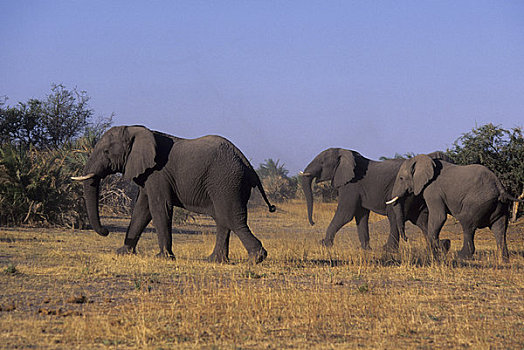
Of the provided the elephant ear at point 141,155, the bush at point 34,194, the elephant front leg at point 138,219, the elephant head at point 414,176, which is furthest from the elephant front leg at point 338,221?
the bush at point 34,194

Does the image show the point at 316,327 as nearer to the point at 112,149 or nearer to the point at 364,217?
the point at 112,149

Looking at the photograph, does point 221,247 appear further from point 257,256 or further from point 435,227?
point 435,227

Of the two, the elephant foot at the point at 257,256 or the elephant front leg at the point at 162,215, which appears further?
the elephant front leg at the point at 162,215

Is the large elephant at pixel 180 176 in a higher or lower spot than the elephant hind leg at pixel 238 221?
higher

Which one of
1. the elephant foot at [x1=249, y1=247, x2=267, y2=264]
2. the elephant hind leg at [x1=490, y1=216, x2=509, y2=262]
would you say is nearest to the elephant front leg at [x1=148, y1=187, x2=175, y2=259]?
the elephant foot at [x1=249, y1=247, x2=267, y2=264]

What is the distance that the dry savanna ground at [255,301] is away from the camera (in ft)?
20.3

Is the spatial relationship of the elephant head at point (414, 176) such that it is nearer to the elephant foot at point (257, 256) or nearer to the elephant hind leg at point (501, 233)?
the elephant hind leg at point (501, 233)

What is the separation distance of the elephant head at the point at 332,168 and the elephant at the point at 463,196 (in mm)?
2275

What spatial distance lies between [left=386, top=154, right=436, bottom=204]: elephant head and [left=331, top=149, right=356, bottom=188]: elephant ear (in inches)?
65.0

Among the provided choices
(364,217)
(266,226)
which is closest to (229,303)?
(364,217)

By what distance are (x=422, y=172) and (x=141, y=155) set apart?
5.98 meters

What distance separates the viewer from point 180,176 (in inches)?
472

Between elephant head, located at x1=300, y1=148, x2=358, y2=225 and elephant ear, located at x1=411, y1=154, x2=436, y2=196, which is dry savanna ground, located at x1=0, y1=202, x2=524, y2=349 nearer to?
elephant ear, located at x1=411, y1=154, x2=436, y2=196

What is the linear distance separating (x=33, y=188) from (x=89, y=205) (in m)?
6.19
